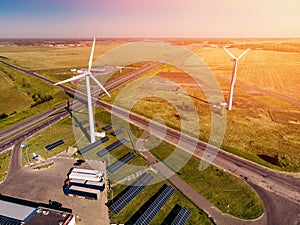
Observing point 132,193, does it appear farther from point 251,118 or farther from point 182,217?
point 251,118

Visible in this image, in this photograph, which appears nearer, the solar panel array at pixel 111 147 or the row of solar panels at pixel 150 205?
the row of solar panels at pixel 150 205

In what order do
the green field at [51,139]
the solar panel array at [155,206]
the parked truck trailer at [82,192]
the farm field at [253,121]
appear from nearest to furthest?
1. the solar panel array at [155,206]
2. the parked truck trailer at [82,192]
3. the green field at [51,139]
4. the farm field at [253,121]

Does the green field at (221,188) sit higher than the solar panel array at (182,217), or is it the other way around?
the solar panel array at (182,217)

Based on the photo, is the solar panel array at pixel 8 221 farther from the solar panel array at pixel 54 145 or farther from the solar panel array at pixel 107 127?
the solar panel array at pixel 107 127

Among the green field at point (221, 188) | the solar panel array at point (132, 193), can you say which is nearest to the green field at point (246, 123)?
the green field at point (221, 188)

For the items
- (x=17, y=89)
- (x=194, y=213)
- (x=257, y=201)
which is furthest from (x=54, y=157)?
(x=17, y=89)

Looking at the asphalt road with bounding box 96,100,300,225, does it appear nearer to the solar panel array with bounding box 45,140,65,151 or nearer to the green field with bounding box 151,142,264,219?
the green field with bounding box 151,142,264,219
